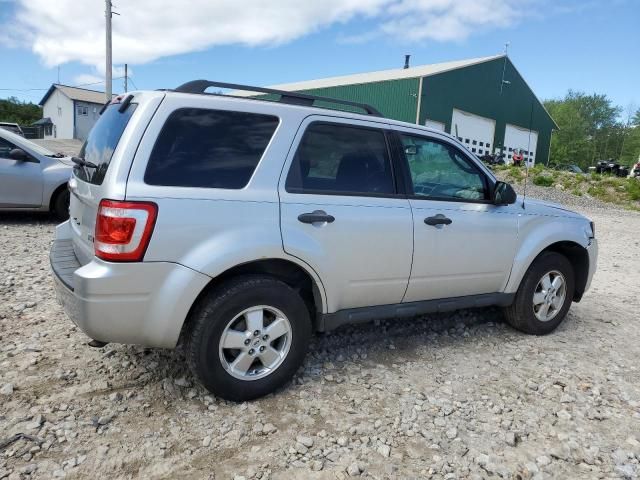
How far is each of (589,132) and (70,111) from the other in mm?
69048

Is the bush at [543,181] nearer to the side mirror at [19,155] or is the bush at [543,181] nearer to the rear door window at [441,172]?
the rear door window at [441,172]

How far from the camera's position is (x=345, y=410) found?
123 inches

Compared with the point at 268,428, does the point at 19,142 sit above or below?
above

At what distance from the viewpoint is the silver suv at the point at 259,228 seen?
8.97 ft

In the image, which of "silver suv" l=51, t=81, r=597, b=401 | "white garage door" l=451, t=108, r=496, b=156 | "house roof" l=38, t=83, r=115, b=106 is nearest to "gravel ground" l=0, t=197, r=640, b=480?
"silver suv" l=51, t=81, r=597, b=401

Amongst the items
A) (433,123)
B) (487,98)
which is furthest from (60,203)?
(487,98)

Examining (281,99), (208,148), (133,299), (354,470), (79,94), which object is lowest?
(354,470)

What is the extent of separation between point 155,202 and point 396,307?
6.23 ft

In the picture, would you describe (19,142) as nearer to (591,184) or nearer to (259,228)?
(259,228)

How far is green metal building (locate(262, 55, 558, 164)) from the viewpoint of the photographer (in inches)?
1024

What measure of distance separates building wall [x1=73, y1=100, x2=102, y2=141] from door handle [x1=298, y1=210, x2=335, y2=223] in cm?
5076

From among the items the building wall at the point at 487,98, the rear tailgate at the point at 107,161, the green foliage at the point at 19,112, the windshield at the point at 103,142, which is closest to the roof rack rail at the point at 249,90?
the rear tailgate at the point at 107,161

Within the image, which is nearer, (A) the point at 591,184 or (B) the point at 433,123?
(A) the point at 591,184

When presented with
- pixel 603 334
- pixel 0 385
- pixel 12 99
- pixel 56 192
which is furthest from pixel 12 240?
pixel 12 99
